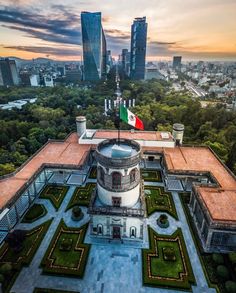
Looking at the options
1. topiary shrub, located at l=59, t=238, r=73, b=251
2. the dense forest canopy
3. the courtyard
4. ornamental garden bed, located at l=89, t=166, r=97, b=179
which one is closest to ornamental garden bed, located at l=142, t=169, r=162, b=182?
the courtyard

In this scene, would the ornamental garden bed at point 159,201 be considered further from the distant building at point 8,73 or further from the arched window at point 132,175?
the distant building at point 8,73

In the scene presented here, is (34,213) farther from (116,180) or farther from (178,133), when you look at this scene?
(178,133)

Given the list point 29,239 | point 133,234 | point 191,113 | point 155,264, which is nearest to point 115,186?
point 133,234

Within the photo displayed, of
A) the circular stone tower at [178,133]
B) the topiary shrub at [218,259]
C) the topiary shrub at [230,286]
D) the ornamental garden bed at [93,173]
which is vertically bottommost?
the ornamental garden bed at [93,173]

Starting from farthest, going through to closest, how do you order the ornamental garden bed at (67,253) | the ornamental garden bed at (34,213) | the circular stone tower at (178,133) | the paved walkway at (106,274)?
1. the circular stone tower at (178,133)
2. the ornamental garden bed at (34,213)
3. the ornamental garden bed at (67,253)
4. the paved walkway at (106,274)

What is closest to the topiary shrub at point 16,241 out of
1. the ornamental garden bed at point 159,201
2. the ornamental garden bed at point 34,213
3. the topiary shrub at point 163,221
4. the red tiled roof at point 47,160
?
the red tiled roof at point 47,160

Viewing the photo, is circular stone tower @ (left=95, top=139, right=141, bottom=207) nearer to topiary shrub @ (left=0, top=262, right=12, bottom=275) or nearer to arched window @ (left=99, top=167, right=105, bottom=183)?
arched window @ (left=99, top=167, right=105, bottom=183)
